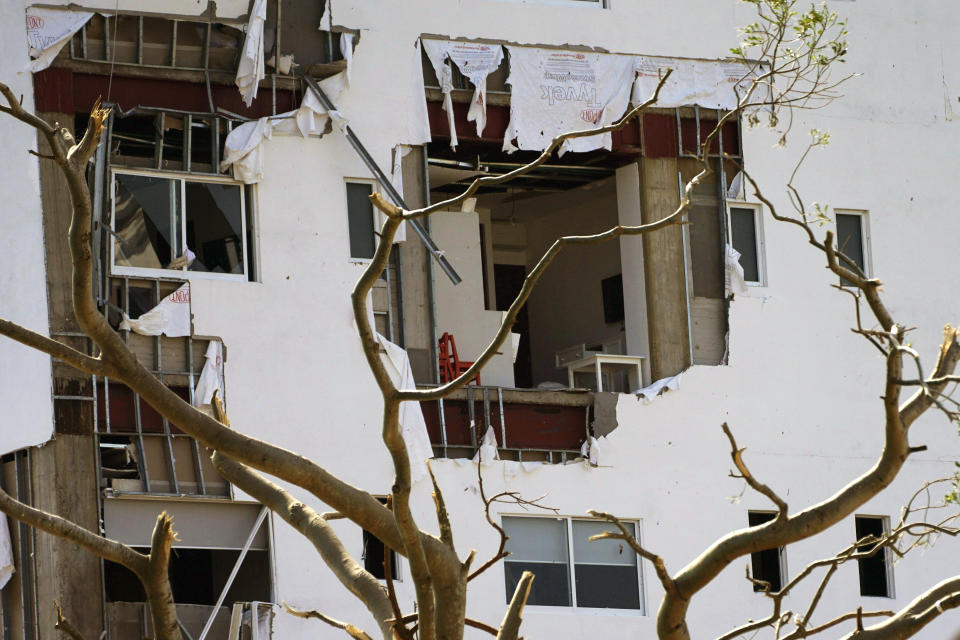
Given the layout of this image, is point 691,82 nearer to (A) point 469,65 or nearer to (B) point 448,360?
(A) point 469,65

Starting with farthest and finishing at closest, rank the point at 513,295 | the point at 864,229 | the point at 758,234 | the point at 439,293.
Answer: the point at 513,295 < the point at 864,229 < the point at 439,293 < the point at 758,234

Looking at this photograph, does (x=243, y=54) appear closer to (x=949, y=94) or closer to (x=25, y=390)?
(x=25, y=390)

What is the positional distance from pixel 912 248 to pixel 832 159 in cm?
169

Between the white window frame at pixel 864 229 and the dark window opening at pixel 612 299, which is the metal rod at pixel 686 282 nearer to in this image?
the white window frame at pixel 864 229

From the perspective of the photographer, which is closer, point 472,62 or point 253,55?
point 253,55

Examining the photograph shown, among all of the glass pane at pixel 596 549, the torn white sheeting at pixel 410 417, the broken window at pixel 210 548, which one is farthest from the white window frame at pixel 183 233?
the glass pane at pixel 596 549

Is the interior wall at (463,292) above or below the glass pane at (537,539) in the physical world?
above

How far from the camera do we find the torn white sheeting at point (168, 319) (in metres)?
19.8

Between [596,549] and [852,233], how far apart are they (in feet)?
19.1

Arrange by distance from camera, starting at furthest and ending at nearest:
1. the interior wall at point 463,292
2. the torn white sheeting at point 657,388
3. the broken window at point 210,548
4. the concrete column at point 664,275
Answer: the interior wall at point 463,292
the concrete column at point 664,275
the torn white sheeting at point 657,388
the broken window at point 210,548

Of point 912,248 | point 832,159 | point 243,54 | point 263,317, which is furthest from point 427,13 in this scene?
point 912,248

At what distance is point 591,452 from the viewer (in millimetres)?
21719

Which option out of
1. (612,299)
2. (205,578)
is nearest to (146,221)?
(205,578)

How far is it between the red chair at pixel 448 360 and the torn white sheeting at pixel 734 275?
11.6 ft
